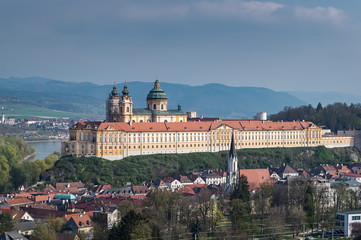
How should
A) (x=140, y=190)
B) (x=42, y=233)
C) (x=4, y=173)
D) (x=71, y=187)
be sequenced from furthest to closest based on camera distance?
(x=4, y=173) < (x=71, y=187) < (x=140, y=190) < (x=42, y=233)

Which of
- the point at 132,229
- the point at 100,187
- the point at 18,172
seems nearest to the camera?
the point at 132,229

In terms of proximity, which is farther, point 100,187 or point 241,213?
point 100,187

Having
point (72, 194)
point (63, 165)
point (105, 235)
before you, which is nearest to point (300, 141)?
point (63, 165)

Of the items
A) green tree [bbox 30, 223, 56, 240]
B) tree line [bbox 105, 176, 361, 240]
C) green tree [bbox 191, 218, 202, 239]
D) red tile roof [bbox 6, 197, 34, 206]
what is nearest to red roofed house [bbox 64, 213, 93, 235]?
tree line [bbox 105, 176, 361, 240]

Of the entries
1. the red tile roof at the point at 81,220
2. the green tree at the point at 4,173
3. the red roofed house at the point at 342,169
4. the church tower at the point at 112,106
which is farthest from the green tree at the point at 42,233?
the church tower at the point at 112,106

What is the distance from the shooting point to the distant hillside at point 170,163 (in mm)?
84250

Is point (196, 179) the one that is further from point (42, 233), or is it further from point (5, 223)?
point (42, 233)

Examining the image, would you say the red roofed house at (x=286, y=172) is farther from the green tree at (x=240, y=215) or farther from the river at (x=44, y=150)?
the river at (x=44, y=150)

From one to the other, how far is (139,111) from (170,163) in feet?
40.5

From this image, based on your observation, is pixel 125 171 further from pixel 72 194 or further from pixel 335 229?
pixel 335 229

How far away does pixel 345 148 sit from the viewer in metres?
111

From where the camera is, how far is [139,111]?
101375 millimetres

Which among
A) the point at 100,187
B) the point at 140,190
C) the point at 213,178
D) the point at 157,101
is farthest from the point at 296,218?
the point at 157,101

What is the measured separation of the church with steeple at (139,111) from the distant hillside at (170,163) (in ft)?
27.6
